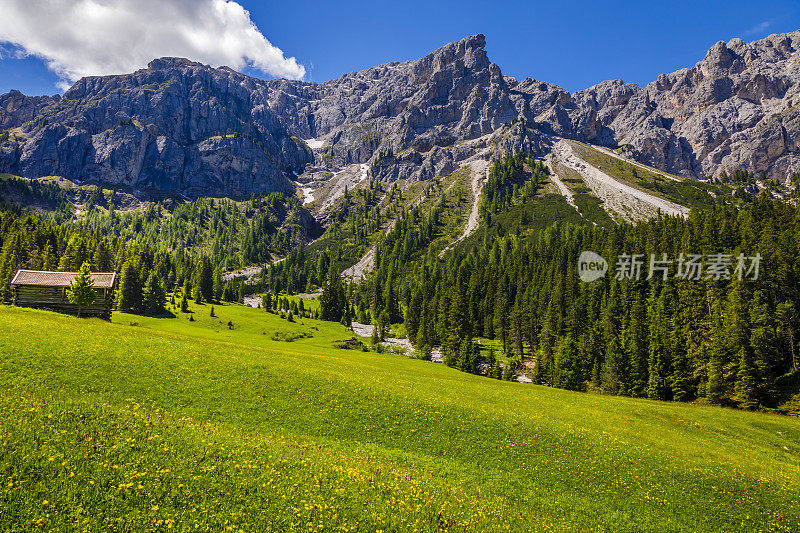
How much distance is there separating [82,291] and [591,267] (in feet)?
413

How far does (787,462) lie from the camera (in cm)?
Result: 3269

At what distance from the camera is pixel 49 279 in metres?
65.4

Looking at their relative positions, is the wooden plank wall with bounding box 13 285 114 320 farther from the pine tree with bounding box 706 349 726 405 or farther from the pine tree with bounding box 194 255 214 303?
the pine tree with bounding box 706 349 726 405

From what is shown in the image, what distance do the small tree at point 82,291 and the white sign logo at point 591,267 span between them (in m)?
118

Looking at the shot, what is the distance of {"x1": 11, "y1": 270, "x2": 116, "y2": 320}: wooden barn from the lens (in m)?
63.4

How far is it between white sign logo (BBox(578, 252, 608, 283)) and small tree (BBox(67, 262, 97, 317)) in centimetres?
11798

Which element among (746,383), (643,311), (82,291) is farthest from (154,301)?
(746,383)

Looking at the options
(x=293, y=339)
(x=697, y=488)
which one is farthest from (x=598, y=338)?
(x=293, y=339)

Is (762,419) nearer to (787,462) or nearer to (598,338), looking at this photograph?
(787,462)

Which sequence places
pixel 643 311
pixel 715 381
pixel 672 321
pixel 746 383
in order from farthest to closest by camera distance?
pixel 643 311, pixel 672 321, pixel 715 381, pixel 746 383

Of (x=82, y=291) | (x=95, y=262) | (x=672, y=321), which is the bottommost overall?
(x=82, y=291)

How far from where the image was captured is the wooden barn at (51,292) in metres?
63.4

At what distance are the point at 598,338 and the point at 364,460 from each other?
82628mm

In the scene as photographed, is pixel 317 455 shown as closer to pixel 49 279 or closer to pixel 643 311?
pixel 49 279
